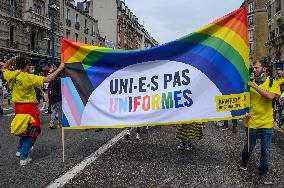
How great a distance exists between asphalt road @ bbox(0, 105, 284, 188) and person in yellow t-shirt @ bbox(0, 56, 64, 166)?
1.40 feet

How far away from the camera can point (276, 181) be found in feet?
16.7

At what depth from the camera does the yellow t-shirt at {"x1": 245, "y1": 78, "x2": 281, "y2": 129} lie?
5.21 metres

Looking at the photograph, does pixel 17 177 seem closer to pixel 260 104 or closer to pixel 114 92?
pixel 114 92

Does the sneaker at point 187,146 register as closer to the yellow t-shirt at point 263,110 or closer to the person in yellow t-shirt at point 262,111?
the person in yellow t-shirt at point 262,111

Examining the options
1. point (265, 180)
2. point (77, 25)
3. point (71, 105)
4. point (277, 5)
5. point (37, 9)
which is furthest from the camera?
point (77, 25)

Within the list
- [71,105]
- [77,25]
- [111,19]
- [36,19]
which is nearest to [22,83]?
[71,105]

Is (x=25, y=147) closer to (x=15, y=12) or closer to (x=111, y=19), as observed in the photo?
(x=15, y=12)

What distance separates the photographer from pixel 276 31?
42438 mm

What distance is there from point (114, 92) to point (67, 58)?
3.52 ft

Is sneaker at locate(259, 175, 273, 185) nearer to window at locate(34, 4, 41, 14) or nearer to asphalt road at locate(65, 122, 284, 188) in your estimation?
asphalt road at locate(65, 122, 284, 188)

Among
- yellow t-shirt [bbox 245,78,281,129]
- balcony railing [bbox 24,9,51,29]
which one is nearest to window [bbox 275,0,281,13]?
balcony railing [bbox 24,9,51,29]

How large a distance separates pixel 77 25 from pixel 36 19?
1203 cm

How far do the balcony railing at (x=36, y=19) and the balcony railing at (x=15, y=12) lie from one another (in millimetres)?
765

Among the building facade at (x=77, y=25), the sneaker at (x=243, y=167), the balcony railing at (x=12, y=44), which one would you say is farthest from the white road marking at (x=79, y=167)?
the building facade at (x=77, y=25)
